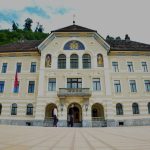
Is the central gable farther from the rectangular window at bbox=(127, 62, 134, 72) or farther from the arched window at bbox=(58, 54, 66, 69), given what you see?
the rectangular window at bbox=(127, 62, 134, 72)

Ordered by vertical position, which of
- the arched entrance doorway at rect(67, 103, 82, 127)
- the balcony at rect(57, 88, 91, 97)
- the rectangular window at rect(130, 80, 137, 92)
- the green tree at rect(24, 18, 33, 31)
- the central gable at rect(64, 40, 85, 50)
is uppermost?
the green tree at rect(24, 18, 33, 31)

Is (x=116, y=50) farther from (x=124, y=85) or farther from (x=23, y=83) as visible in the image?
(x=23, y=83)

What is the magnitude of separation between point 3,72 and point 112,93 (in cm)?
1801

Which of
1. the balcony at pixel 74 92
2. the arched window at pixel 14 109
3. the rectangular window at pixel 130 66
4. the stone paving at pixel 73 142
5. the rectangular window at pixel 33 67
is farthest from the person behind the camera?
the rectangular window at pixel 33 67

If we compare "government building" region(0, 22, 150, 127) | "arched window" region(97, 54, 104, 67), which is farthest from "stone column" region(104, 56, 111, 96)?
"arched window" region(97, 54, 104, 67)

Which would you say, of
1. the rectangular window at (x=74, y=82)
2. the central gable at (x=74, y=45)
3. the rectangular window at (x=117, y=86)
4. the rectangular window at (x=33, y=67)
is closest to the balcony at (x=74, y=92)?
the rectangular window at (x=74, y=82)

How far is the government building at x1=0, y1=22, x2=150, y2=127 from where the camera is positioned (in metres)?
26.1

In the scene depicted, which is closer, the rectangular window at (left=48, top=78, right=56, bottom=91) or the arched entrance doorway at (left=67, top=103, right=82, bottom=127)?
the rectangular window at (left=48, top=78, right=56, bottom=91)

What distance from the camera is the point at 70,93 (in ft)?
84.1

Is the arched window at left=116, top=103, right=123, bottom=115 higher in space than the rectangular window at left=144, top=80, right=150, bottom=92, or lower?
lower

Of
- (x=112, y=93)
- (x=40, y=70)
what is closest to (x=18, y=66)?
(x=40, y=70)

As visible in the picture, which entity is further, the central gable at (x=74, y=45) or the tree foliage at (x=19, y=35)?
the tree foliage at (x=19, y=35)

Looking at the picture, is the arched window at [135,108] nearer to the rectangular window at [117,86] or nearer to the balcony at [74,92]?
the rectangular window at [117,86]

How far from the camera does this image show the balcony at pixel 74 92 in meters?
25.7
